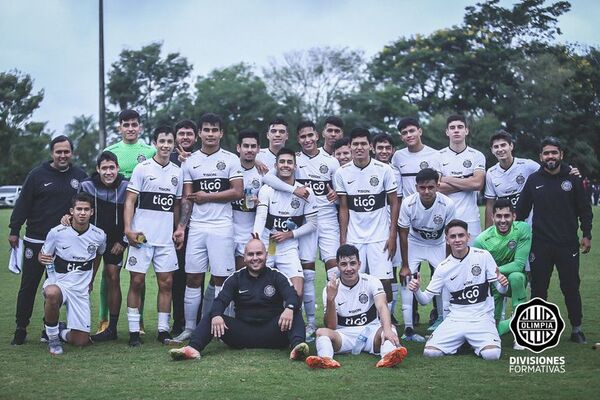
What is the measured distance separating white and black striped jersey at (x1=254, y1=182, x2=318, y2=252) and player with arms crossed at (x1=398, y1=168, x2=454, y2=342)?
109 centimetres

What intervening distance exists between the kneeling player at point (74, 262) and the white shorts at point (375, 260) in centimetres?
285

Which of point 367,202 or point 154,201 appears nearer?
point 154,201

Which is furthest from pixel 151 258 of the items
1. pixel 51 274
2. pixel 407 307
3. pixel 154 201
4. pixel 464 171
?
pixel 464 171

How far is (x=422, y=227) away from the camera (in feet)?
26.9

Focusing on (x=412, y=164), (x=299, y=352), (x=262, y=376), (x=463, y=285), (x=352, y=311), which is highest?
(x=412, y=164)

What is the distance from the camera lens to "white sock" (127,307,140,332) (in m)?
7.68

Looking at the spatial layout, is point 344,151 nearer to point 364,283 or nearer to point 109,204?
point 364,283

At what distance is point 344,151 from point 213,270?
221 cm

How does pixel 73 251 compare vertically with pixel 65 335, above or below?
above

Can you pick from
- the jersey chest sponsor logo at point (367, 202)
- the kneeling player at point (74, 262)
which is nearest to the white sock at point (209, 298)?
the kneeling player at point (74, 262)

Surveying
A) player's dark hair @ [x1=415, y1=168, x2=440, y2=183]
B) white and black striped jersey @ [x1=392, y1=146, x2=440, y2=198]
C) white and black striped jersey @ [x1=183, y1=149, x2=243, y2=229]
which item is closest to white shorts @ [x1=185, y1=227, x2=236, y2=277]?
white and black striped jersey @ [x1=183, y1=149, x2=243, y2=229]

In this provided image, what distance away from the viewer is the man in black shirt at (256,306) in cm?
719

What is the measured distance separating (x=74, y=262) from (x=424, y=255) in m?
3.83

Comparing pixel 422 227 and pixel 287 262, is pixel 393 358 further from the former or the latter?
pixel 422 227
